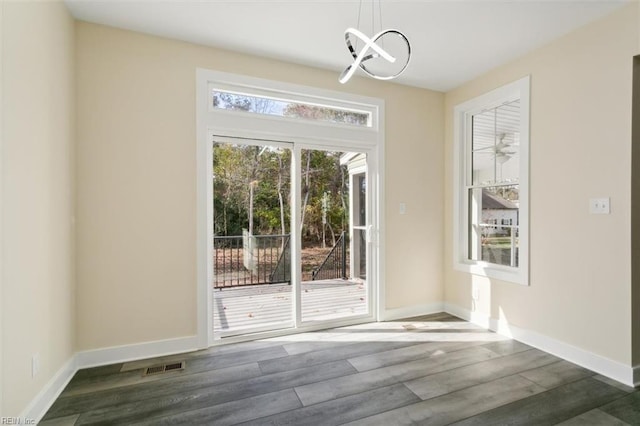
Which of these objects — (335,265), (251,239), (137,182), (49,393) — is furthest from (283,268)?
(49,393)

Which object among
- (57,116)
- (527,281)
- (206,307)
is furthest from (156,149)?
(527,281)

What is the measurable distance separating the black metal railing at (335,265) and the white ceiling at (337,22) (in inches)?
78.4

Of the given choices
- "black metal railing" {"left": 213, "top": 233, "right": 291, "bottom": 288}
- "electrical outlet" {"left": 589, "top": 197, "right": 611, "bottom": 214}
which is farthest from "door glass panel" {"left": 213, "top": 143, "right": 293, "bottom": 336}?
"electrical outlet" {"left": 589, "top": 197, "right": 611, "bottom": 214}

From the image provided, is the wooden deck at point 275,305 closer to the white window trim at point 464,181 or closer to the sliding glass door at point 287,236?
the sliding glass door at point 287,236

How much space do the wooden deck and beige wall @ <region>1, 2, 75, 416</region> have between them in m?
1.27

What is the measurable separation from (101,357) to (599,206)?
4.25 meters

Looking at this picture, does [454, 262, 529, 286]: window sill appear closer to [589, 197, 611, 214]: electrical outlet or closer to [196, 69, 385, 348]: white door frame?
[589, 197, 611, 214]: electrical outlet

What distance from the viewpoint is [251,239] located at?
3.35 meters

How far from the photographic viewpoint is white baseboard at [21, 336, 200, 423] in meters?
2.10

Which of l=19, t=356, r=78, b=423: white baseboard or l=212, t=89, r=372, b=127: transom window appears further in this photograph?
l=212, t=89, r=372, b=127: transom window

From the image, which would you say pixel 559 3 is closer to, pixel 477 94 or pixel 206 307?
pixel 477 94

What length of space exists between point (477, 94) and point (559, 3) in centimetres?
133

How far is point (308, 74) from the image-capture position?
3.47 meters

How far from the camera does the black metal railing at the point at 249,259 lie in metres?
3.25
